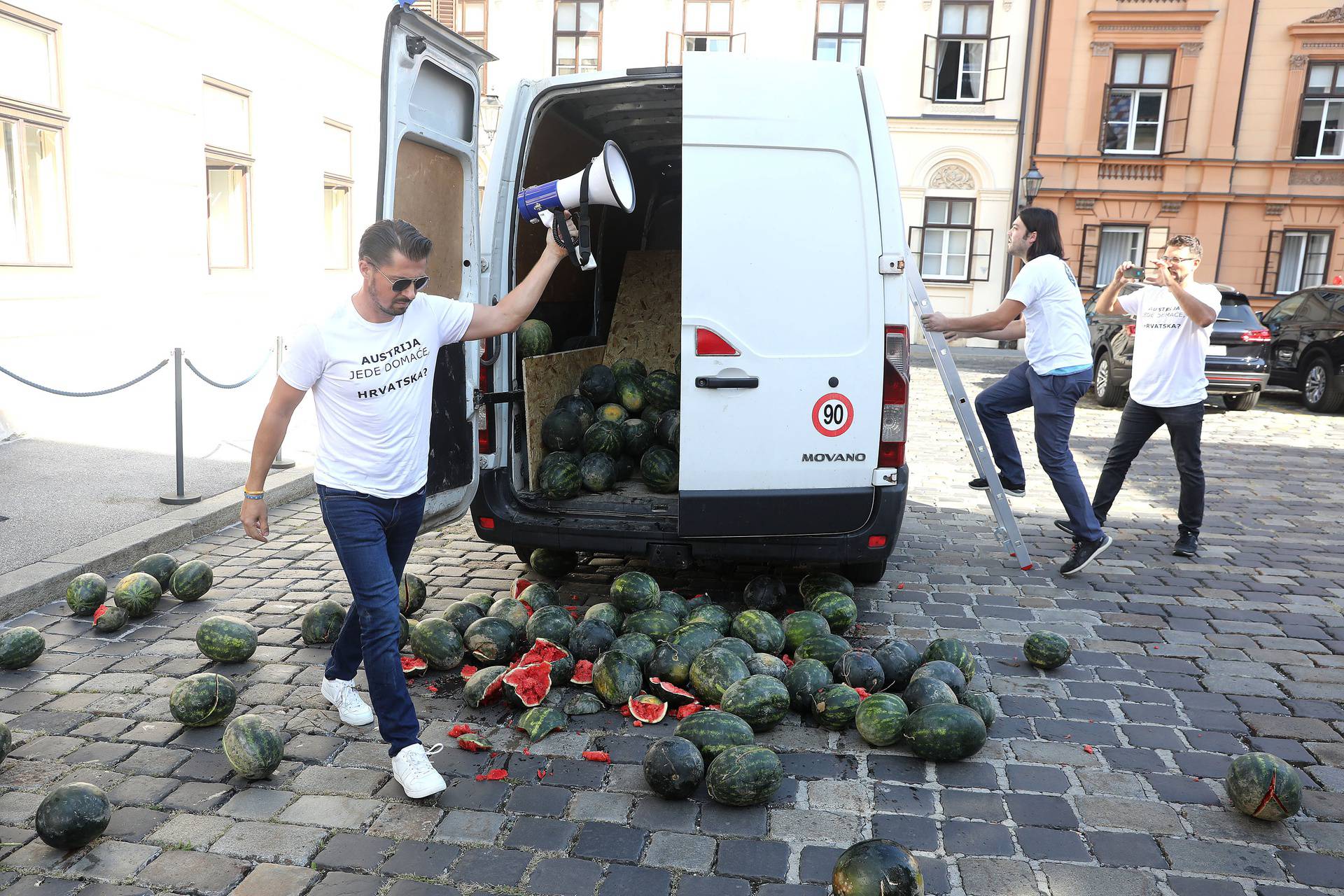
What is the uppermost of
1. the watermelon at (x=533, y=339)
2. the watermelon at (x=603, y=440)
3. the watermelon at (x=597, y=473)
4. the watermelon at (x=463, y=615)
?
the watermelon at (x=533, y=339)

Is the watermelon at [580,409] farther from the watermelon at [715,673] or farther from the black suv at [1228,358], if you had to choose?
the black suv at [1228,358]

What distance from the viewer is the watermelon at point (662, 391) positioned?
7.18 metres

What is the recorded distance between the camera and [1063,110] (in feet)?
95.3

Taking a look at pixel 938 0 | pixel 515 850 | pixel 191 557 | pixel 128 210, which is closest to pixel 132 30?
pixel 128 210

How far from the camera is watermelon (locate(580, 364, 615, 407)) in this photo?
7176mm

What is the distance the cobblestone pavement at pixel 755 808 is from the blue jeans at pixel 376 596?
1.08 feet

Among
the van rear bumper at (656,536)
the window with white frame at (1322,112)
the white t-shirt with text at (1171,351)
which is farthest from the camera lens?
the window with white frame at (1322,112)

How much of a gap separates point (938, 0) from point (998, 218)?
696 cm

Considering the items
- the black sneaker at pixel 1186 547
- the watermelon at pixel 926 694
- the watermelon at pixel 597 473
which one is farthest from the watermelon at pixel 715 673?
the black sneaker at pixel 1186 547

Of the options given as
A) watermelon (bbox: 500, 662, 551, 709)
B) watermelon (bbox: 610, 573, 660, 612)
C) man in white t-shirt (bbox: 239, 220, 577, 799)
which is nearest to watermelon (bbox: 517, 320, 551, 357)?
watermelon (bbox: 610, 573, 660, 612)

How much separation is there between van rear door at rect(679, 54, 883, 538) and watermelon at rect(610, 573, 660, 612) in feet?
1.45

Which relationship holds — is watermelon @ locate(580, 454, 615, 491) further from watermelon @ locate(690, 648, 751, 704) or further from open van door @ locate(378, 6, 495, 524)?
watermelon @ locate(690, 648, 751, 704)

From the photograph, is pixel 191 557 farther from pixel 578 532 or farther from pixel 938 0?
pixel 938 0

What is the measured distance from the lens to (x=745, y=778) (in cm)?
378
